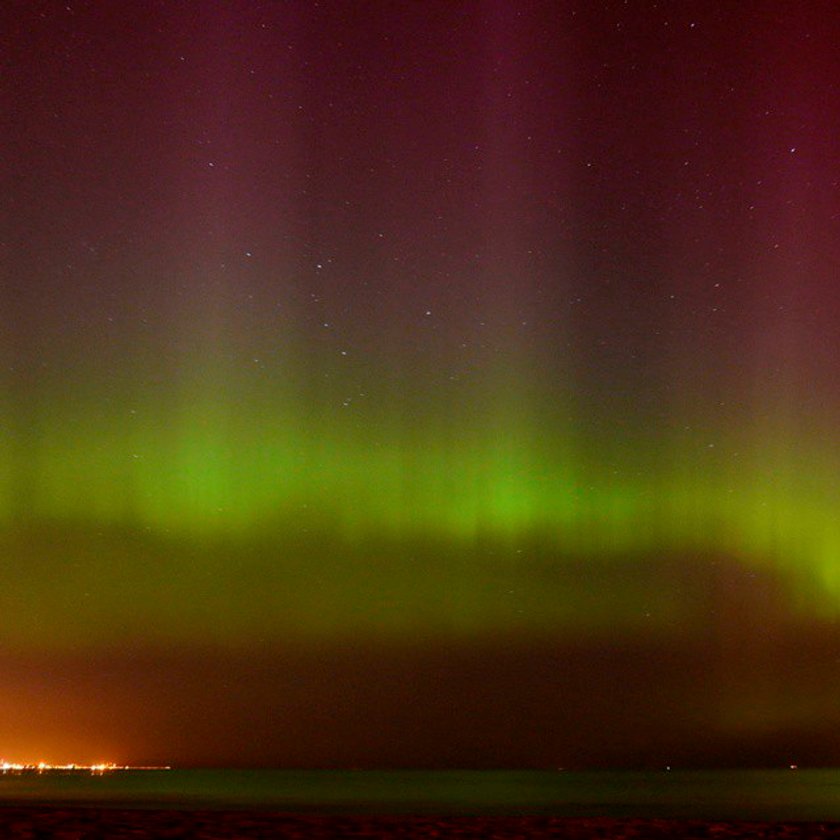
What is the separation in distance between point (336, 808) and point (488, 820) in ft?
71.6

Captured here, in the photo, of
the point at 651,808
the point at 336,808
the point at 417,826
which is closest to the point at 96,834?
the point at 417,826

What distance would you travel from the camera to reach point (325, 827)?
23.7 meters

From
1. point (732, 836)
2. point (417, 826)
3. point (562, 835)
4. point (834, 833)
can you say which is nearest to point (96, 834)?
point (417, 826)

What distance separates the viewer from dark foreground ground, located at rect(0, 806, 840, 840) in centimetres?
2147

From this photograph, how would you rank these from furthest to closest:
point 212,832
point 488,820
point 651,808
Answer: point 651,808
point 488,820
point 212,832

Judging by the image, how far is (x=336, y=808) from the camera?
156 feet

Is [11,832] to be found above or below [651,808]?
above

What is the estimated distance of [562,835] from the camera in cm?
2292

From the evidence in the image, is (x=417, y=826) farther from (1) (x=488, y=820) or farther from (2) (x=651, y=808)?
(2) (x=651, y=808)

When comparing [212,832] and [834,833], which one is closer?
[212,832]

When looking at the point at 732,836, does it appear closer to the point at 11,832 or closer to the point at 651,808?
the point at 11,832

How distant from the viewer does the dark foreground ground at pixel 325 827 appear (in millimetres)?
21469

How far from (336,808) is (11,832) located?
2888cm

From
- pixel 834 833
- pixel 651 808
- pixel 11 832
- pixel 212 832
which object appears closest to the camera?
pixel 11 832
